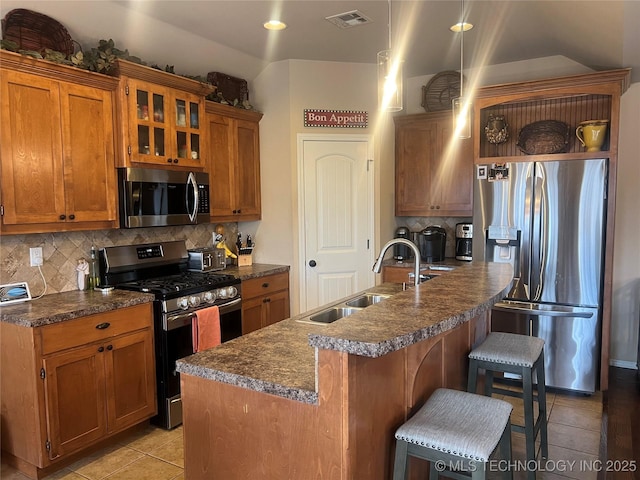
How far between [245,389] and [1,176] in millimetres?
1957

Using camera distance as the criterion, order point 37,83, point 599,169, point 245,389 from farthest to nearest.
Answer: point 599,169 < point 37,83 < point 245,389

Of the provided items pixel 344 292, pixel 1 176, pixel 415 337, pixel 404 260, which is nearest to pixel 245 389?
pixel 415 337

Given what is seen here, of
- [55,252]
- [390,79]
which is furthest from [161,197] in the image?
[390,79]

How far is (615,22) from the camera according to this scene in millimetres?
2844

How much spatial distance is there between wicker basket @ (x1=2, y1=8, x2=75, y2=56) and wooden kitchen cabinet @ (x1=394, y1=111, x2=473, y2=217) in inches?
119

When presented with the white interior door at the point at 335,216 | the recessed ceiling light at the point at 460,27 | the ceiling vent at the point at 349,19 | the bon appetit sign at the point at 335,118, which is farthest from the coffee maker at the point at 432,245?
the ceiling vent at the point at 349,19

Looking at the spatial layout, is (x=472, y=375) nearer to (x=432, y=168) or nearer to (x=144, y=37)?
(x=432, y=168)

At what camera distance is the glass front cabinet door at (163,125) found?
3197 mm

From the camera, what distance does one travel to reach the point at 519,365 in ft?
7.58

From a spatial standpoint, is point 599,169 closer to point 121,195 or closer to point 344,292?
point 344,292

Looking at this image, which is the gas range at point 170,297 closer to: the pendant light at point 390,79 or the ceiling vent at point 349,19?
the pendant light at point 390,79

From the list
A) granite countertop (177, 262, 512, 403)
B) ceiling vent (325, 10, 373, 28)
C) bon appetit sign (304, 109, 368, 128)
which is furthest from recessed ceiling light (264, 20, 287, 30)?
granite countertop (177, 262, 512, 403)

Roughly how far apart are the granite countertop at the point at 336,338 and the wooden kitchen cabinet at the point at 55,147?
1.61 meters

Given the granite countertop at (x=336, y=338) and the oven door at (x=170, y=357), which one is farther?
the oven door at (x=170, y=357)
